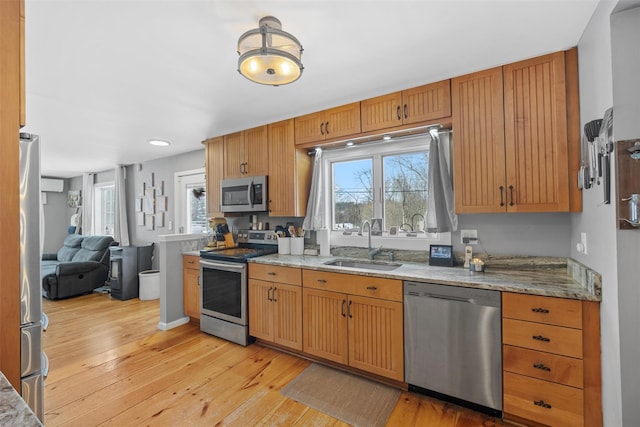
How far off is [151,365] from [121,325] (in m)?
1.34

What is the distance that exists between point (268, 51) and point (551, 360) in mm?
2332

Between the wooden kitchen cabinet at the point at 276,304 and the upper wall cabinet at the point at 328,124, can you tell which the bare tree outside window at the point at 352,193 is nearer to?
the upper wall cabinet at the point at 328,124

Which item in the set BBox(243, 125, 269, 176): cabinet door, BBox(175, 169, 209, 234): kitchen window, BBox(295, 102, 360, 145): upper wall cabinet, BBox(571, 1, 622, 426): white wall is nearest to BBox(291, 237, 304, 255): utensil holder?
BBox(243, 125, 269, 176): cabinet door

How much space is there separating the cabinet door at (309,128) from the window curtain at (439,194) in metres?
1.05

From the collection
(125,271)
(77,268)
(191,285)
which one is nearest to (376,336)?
(191,285)

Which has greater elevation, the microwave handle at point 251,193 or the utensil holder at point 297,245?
the microwave handle at point 251,193

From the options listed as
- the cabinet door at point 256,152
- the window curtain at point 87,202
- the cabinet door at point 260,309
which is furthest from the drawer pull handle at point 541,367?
the window curtain at point 87,202

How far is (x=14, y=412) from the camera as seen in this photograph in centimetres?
63

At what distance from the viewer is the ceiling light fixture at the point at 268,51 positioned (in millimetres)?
1465

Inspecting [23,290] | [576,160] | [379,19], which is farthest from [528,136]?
[23,290]

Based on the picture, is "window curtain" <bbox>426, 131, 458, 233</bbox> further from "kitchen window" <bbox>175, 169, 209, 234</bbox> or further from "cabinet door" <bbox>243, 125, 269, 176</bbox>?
"kitchen window" <bbox>175, 169, 209, 234</bbox>

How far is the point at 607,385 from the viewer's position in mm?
1454

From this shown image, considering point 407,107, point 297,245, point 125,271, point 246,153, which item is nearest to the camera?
point 407,107

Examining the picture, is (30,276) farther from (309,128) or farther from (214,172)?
(214,172)
